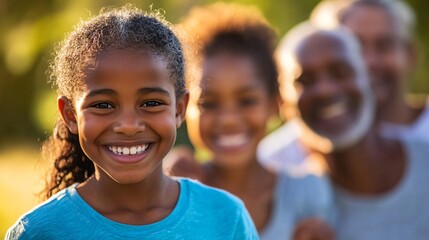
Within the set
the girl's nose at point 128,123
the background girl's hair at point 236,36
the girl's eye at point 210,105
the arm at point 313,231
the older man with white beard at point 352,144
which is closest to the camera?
the girl's nose at point 128,123

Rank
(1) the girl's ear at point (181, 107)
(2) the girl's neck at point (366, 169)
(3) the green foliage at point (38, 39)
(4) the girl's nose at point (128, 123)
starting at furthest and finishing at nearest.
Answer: (3) the green foliage at point (38, 39)
(2) the girl's neck at point (366, 169)
(1) the girl's ear at point (181, 107)
(4) the girl's nose at point (128, 123)

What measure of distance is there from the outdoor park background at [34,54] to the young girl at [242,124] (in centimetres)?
299

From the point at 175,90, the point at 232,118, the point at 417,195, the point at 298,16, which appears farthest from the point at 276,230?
the point at 298,16

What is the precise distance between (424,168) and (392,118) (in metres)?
0.99

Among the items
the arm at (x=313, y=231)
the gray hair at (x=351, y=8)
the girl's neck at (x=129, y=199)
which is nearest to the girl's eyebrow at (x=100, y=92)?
the girl's neck at (x=129, y=199)

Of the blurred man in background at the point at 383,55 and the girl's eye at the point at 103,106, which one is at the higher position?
the blurred man in background at the point at 383,55

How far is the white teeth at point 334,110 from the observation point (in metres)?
4.53

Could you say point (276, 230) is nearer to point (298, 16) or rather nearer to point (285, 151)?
point (285, 151)

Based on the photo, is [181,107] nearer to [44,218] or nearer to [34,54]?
[44,218]

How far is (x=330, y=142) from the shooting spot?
459cm

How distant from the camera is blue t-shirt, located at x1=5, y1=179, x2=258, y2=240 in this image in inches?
105

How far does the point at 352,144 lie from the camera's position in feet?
15.3

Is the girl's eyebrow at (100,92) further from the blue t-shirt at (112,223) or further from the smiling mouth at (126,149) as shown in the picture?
the blue t-shirt at (112,223)

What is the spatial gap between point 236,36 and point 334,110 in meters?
0.59
